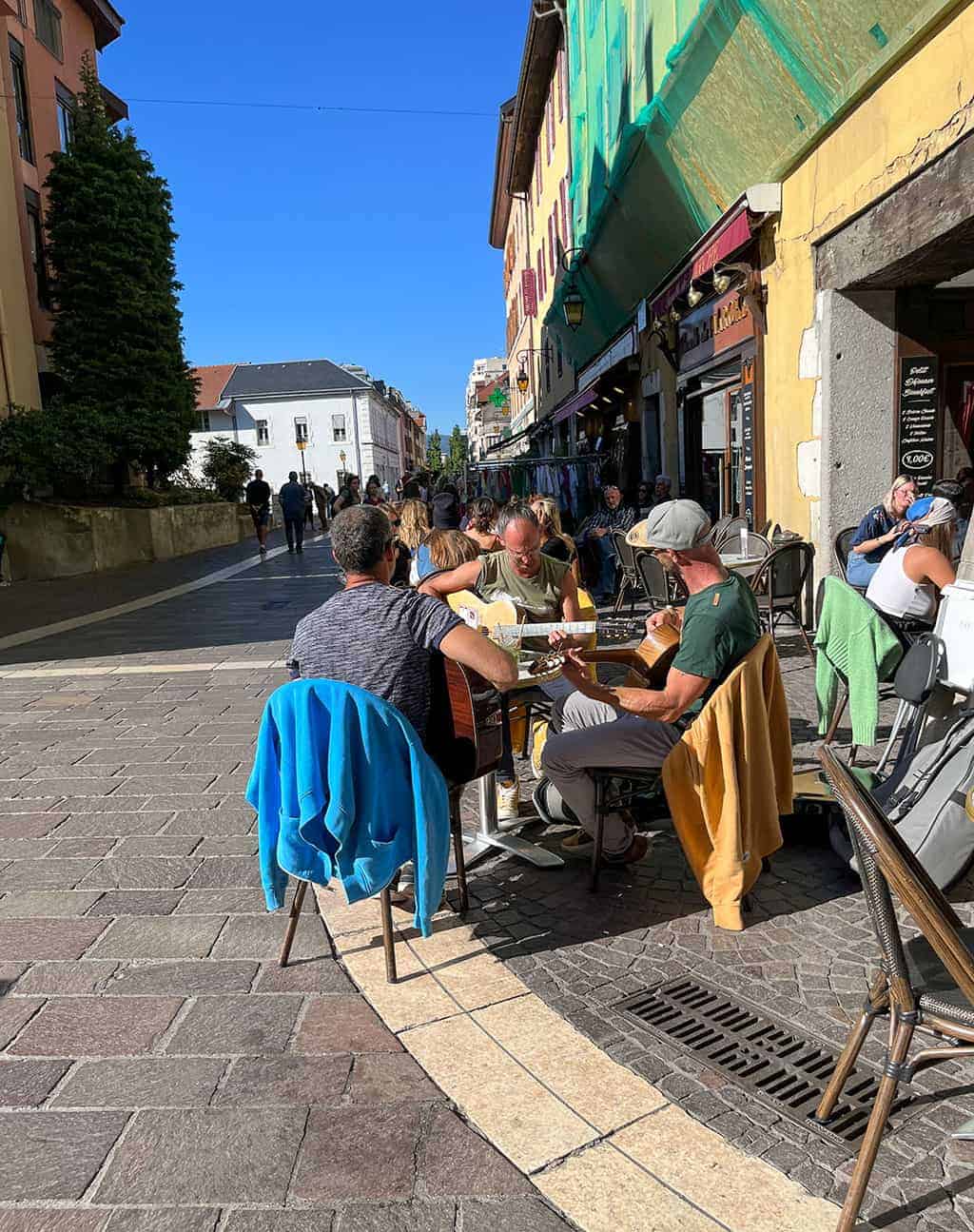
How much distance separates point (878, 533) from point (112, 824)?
5.37m

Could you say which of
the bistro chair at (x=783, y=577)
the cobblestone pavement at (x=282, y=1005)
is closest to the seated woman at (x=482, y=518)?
the bistro chair at (x=783, y=577)

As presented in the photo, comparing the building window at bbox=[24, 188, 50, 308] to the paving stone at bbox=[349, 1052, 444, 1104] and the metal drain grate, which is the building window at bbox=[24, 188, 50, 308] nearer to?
the paving stone at bbox=[349, 1052, 444, 1104]

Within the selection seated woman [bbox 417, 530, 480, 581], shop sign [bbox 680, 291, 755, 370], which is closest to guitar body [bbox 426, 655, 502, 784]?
seated woman [bbox 417, 530, 480, 581]

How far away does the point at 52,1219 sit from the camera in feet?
6.48

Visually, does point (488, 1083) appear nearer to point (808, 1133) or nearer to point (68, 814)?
point (808, 1133)

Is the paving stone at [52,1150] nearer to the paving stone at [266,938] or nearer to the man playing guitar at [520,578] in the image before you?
the paving stone at [266,938]

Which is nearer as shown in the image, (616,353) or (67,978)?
(67,978)

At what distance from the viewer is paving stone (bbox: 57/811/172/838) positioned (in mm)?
4234

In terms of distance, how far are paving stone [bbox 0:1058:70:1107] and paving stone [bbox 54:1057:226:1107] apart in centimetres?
5

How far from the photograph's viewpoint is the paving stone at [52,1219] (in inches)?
76.7

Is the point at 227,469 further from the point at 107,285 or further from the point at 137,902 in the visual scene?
the point at 137,902

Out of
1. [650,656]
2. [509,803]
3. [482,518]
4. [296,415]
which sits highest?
[296,415]

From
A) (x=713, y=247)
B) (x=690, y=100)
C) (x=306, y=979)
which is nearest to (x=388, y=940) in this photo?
(x=306, y=979)

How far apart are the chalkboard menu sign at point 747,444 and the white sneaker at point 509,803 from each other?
6.42m
